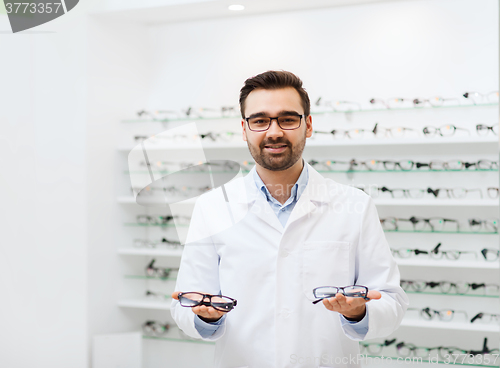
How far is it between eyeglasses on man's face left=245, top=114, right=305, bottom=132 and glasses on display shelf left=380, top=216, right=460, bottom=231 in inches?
65.3

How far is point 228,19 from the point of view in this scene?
337 centimetres

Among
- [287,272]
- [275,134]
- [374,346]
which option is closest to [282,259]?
[287,272]

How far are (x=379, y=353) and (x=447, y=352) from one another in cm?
39

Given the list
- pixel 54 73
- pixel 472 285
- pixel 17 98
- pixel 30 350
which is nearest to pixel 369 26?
pixel 472 285

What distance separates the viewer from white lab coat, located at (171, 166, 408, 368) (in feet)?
5.04

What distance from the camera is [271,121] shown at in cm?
154

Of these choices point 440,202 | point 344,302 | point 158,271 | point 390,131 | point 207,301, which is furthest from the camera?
point 158,271

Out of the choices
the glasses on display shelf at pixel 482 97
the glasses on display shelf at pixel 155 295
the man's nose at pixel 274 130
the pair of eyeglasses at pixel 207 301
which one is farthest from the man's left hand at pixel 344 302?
the glasses on display shelf at pixel 155 295

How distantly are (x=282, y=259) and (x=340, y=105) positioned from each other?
5.98 ft

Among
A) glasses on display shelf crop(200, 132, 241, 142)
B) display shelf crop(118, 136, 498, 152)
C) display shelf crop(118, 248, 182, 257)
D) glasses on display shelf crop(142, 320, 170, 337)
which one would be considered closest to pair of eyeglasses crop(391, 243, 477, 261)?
display shelf crop(118, 136, 498, 152)

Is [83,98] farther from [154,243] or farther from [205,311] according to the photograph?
[205,311]

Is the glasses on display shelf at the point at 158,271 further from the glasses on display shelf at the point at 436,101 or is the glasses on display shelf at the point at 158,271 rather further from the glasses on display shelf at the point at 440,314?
the glasses on display shelf at the point at 436,101

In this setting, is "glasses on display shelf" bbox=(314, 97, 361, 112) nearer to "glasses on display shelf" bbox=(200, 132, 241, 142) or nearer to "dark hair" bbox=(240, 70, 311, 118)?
"glasses on display shelf" bbox=(200, 132, 241, 142)

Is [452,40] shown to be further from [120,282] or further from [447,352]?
[120,282]
